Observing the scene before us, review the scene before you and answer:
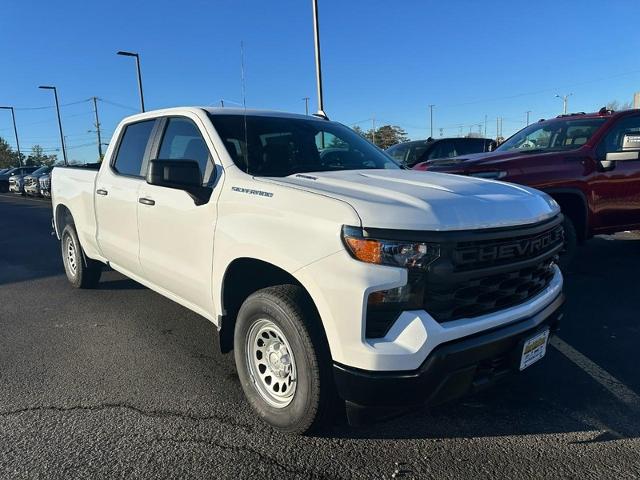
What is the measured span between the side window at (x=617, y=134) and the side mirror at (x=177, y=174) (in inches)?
202

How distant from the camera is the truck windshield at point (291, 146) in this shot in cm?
342

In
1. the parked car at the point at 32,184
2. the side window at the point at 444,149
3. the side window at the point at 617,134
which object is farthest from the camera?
the parked car at the point at 32,184

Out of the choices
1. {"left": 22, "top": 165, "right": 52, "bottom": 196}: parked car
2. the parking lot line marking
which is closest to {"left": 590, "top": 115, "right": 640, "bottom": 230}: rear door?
the parking lot line marking

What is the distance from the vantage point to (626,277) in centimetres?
600

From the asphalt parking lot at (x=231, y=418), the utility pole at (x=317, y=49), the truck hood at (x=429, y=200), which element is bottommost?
the asphalt parking lot at (x=231, y=418)

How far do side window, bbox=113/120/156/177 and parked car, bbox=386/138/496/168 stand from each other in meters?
6.74

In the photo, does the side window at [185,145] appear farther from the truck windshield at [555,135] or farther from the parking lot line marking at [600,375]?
the truck windshield at [555,135]

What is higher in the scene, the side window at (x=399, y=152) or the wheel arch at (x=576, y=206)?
the side window at (x=399, y=152)

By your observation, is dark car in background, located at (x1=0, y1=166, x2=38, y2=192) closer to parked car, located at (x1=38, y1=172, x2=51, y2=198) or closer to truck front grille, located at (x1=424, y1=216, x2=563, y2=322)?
parked car, located at (x1=38, y1=172, x2=51, y2=198)

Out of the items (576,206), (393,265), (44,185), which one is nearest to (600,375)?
(393,265)

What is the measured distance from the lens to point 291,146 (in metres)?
3.77

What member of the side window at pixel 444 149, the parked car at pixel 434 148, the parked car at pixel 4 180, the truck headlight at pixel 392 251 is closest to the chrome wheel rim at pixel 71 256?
the truck headlight at pixel 392 251

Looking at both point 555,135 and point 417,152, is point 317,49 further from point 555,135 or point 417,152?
point 555,135

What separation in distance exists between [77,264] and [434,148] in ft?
25.0
